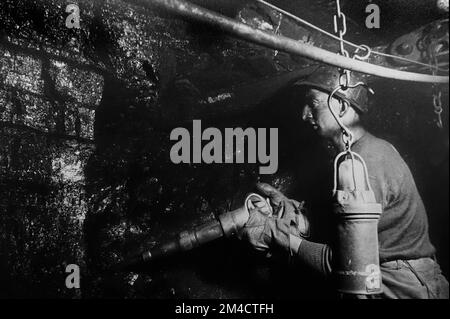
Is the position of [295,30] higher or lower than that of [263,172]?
higher

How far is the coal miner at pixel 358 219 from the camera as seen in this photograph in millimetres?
2371

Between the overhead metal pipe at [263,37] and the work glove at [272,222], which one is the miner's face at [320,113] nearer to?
the overhead metal pipe at [263,37]

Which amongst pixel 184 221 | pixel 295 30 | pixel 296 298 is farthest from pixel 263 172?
pixel 295 30

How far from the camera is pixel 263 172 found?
3676 millimetres

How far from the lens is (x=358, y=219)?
2332 millimetres

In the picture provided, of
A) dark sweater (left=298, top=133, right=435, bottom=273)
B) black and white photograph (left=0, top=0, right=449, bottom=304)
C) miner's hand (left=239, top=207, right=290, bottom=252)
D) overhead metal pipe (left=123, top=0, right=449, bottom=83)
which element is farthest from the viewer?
miner's hand (left=239, top=207, right=290, bottom=252)

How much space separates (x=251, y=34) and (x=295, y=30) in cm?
201

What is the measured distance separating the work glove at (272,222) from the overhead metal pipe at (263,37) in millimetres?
1495

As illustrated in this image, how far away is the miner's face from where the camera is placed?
3115mm

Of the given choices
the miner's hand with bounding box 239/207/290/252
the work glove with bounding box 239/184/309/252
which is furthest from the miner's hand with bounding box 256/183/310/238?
the miner's hand with bounding box 239/207/290/252

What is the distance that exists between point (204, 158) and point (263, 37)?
158cm

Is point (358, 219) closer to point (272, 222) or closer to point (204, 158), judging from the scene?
point (272, 222)

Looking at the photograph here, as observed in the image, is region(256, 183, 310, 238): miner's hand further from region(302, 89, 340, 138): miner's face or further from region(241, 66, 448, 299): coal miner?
region(302, 89, 340, 138): miner's face
